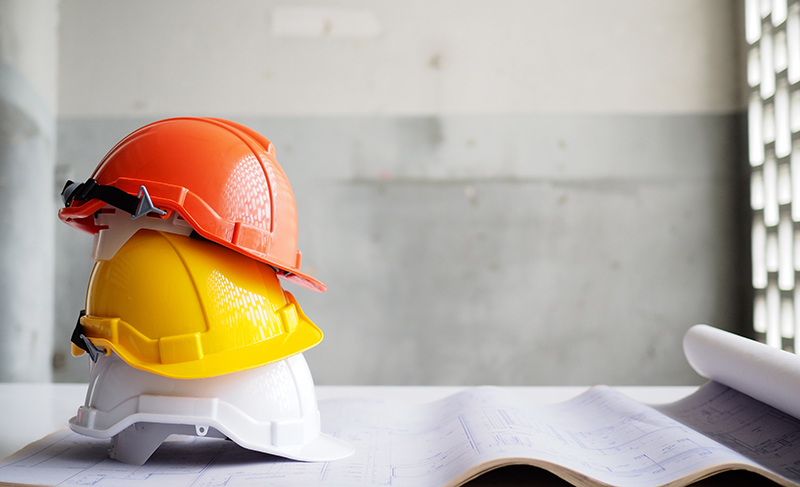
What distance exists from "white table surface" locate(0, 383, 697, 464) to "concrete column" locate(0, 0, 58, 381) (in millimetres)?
923

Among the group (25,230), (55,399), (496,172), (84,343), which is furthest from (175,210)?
(25,230)

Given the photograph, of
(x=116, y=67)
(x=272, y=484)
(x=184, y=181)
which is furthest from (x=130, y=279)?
(x=116, y=67)

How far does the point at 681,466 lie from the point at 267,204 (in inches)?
23.8

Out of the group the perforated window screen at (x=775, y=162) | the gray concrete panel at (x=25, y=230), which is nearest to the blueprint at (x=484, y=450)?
the perforated window screen at (x=775, y=162)

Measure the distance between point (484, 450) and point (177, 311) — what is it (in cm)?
41

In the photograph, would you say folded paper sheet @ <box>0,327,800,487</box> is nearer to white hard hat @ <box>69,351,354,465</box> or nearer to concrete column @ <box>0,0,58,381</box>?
white hard hat @ <box>69,351,354,465</box>

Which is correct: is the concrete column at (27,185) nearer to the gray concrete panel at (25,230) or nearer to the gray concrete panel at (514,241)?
the gray concrete panel at (25,230)

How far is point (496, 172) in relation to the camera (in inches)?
80.4

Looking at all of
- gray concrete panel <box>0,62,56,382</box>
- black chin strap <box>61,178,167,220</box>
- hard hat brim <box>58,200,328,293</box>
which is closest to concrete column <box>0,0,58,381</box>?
gray concrete panel <box>0,62,56,382</box>

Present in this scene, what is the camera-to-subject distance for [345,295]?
2.04m

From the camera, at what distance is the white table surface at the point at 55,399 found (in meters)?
0.84

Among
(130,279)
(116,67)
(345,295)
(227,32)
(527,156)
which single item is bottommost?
(345,295)

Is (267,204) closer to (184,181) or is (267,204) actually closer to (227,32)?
(184,181)

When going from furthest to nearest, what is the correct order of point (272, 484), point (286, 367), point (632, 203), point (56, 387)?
point (632, 203)
point (56, 387)
point (286, 367)
point (272, 484)
